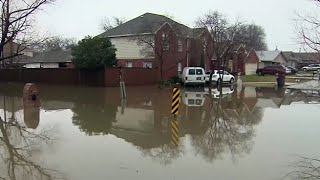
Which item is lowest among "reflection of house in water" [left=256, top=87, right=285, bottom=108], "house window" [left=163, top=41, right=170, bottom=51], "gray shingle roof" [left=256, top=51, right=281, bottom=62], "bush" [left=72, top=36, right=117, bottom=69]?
"reflection of house in water" [left=256, top=87, right=285, bottom=108]

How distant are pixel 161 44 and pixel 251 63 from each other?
3122cm

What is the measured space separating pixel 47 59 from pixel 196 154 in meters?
54.1

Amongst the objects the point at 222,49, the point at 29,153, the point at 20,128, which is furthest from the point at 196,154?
the point at 222,49

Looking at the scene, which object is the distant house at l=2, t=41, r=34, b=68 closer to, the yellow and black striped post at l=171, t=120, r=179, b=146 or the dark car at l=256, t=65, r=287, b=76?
the yellow and black striped post at l=171, t=120, r=179, b=146

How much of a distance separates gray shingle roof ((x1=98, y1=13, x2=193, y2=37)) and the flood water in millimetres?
20210

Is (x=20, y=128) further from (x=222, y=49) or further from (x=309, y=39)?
(x=222, y=49)

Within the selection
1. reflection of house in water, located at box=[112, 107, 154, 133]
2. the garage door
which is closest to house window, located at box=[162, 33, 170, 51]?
reflection of house in water, located at box=[112, 107, 154, 133]

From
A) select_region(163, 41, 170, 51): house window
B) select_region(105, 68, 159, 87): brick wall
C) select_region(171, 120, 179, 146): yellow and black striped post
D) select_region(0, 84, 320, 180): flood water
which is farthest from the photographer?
select_region(163, 41, 170, 51): house window

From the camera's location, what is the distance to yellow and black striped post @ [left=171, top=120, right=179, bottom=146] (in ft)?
36.0

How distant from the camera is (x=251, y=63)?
210 ft

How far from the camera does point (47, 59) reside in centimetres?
5994

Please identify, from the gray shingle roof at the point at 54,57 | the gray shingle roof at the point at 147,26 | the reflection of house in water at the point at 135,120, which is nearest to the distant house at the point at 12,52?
the gray shingle roof at the point at 54,57

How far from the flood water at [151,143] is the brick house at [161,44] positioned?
62.7 feet

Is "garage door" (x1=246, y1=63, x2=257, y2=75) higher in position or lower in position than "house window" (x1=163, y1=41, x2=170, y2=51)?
lower
